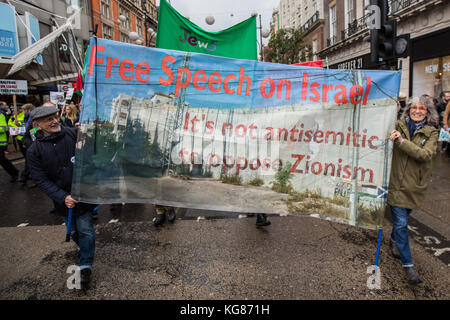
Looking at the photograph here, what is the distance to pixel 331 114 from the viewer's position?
2779 mm

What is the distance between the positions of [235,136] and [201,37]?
3.55 meters

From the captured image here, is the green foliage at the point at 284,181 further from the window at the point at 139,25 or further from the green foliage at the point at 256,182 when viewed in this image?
the window at the point at 139,25

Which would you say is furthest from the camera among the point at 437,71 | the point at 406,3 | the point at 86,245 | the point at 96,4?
the point at 96,4

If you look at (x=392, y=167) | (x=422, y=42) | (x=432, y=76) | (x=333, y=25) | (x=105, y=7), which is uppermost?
(x=105, y=7)

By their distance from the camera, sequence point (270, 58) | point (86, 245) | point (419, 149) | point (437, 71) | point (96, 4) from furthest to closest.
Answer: point (96, 4) → point (270, 58) → point (437, 71) → point (86, 245) → point (419, 149)

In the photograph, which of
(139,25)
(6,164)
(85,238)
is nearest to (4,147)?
Result: (6,164)

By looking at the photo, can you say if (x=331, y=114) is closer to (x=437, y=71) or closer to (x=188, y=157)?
(x=188, y=157)

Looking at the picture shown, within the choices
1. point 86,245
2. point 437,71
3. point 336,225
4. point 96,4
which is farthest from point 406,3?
point 96,4

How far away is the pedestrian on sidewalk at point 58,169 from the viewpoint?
2.64m

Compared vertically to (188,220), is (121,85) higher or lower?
higher

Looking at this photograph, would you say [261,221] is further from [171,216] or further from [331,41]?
[331,41]

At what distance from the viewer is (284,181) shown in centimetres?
284
